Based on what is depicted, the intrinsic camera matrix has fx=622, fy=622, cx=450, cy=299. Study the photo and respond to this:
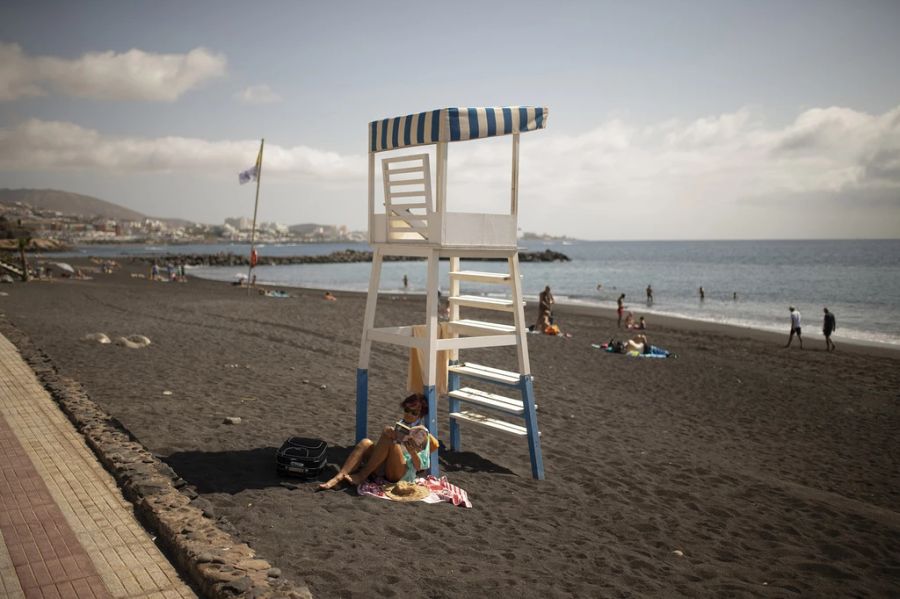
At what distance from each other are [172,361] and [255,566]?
30.0 feet

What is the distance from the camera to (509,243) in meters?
7.01

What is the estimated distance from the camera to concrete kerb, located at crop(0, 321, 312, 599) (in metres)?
4.24

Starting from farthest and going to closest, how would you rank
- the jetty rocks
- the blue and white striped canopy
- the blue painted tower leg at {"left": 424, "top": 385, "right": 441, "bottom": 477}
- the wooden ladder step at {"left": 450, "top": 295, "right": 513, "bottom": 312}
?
the jetty rocks → the wooden ladder step at {"left": 450, "top": 295, "right": 513, "bottom": 312} → the blue painted tower leg at {"left": 424, "top": 385, "right": 441, "bottom": 477} → the blue and white striped canopy

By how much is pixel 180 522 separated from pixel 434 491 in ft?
8.15

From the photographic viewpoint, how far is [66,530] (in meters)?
5.05

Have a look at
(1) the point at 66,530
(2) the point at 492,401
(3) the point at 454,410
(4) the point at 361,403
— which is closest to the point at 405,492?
(4) the point at 361,403

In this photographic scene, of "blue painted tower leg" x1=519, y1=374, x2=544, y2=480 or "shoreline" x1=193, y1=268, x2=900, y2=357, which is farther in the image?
"shoreline" x1=193, y1=268, x2=900, y2=357

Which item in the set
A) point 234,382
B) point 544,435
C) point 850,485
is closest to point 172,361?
point 234,382

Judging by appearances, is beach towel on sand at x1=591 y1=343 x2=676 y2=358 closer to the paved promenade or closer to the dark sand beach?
the dark sand beach

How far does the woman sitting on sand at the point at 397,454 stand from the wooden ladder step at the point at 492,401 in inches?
44.2

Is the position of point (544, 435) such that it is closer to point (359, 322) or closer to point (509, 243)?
point (509, 243)

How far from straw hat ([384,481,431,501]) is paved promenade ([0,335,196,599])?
87.9 inches

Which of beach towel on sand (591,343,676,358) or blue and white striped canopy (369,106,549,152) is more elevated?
blue and white striped canopy (369,106,549,152)

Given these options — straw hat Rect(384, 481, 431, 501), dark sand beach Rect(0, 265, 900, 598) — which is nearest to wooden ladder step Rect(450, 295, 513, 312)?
dark sand beach Rect(0, 265, 900, 598)
